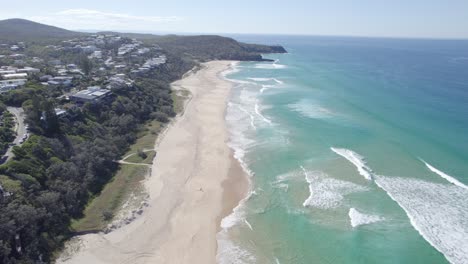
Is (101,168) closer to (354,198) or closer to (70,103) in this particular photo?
(70,103)

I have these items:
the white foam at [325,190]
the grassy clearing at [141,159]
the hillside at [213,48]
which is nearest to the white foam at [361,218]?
the white foam at [325,190]

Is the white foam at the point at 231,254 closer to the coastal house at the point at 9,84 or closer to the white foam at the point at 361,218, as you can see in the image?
the white foam at the point at 361,218

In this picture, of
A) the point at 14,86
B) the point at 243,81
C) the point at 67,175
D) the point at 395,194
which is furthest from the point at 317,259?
the point at 243,81

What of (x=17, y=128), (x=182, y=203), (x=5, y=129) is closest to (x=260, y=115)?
(x=182, y=203)

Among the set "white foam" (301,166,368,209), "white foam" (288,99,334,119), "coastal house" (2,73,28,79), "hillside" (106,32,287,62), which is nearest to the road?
"coastal house" (2,73,28,79)

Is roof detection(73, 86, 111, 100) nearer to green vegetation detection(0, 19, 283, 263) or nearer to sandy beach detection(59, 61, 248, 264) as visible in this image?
green vegetation detection(0, 19, 283, 263)
